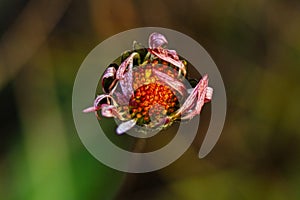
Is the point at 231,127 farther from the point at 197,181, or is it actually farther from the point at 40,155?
the point at 40,155

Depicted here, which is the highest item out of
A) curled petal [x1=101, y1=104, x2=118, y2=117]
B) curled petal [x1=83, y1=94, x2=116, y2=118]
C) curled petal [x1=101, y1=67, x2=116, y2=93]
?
curled petal [x1=101, y1=67, x2=116, y2=93]

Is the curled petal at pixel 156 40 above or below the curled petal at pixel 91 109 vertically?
above

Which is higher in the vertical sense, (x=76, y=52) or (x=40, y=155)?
(x=76, y=52)

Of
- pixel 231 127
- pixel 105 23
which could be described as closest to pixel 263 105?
pixel 231 127

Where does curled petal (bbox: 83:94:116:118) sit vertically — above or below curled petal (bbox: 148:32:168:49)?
below
